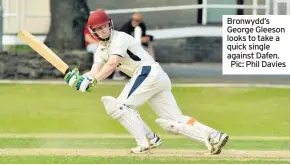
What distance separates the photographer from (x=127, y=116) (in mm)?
12305

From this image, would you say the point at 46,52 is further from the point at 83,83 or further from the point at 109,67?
the point at 109,67

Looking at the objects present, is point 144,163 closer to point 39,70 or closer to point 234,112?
point 234,112

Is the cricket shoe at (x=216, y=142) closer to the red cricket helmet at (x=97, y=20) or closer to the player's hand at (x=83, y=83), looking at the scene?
the player's hand at (x=83, y=83)

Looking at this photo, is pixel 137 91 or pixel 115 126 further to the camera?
pixel 115 126

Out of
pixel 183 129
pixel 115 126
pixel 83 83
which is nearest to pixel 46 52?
pixel 83 83

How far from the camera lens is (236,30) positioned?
1220 cm

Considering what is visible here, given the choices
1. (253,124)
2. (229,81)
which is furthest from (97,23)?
(229,81)

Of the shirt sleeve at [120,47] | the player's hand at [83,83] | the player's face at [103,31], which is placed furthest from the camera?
the player's face at [103,31]

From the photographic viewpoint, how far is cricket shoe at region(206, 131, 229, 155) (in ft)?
40.6

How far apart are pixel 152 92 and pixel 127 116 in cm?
37

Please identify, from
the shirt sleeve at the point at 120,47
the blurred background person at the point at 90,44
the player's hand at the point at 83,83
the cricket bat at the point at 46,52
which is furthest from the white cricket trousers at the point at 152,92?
the blurred background person at the point at 90,44

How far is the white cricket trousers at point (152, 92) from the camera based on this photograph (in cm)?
1237

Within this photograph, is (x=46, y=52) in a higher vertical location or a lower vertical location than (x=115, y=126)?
higher

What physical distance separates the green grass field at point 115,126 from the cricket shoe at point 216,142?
102 mm
